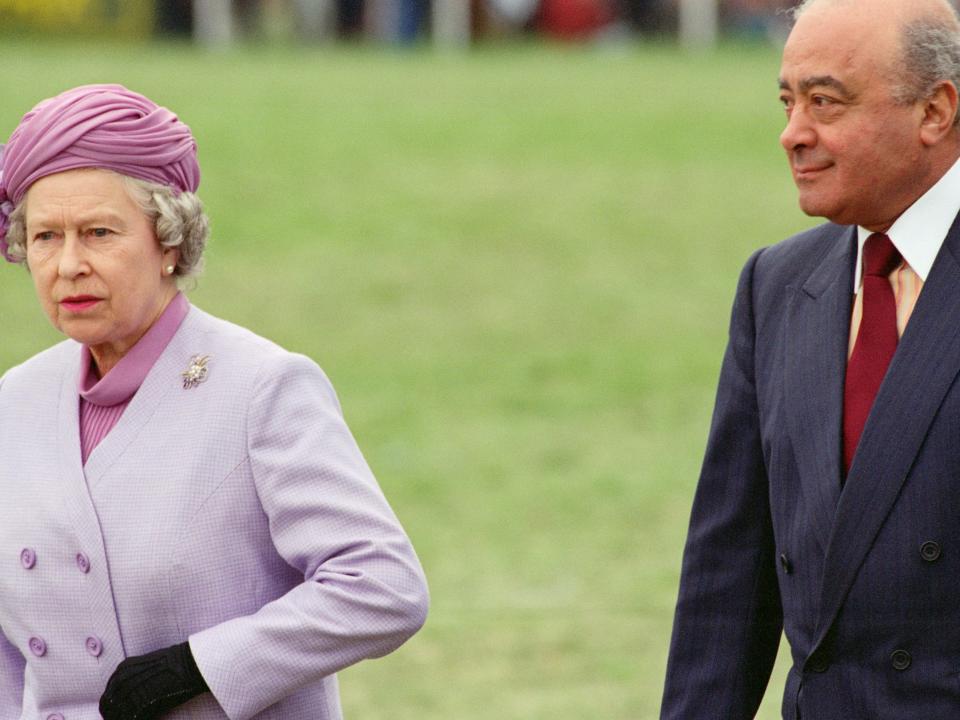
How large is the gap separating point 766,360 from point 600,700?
4163mm

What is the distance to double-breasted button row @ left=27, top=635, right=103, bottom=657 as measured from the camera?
3.26m

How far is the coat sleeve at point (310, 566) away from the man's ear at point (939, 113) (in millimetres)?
1103

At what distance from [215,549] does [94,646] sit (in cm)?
26

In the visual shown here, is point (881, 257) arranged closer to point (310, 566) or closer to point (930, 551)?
point (930, 551)

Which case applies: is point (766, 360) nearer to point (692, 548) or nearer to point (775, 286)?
point (775, 286)

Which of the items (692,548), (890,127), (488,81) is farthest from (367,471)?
(488,81)

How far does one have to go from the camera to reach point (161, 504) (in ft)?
10.8

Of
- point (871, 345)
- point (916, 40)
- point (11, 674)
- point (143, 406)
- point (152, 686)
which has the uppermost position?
point (916, 40)

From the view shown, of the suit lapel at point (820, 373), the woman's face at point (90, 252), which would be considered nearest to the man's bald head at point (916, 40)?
the suit lapel at point (820, 373)

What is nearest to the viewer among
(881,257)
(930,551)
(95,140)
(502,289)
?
(930,551)

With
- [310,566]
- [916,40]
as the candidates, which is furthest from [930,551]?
[310,566]

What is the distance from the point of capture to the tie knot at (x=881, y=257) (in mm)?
3355

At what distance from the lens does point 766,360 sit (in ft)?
11.6

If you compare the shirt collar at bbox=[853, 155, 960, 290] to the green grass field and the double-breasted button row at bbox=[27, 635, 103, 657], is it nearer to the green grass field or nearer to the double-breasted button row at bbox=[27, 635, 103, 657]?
the double-breasted button row at bbox=[27, 635, 103, 657]
